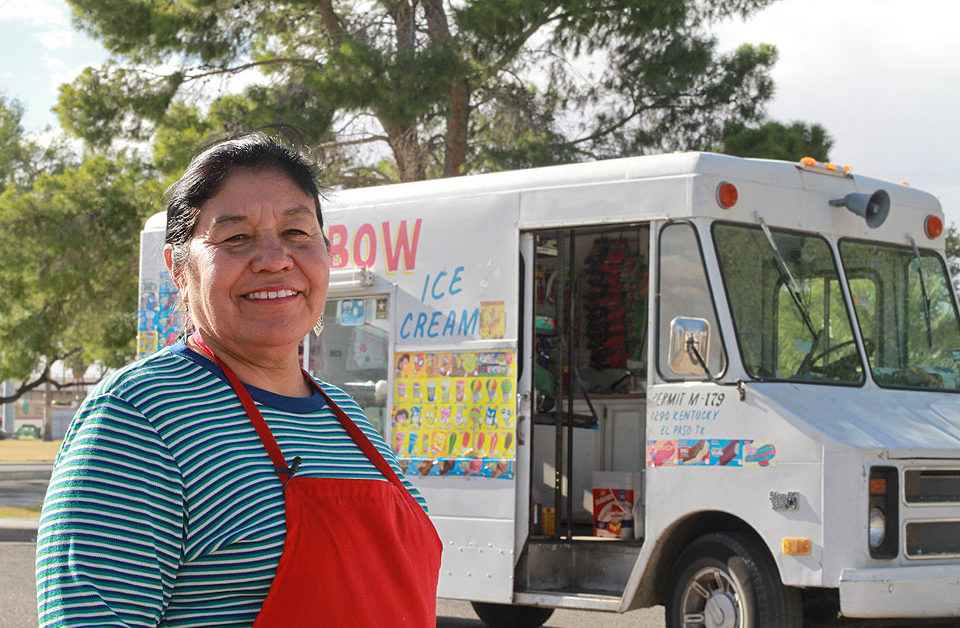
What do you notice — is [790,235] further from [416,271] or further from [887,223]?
[416,271]

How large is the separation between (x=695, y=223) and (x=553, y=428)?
2.04m

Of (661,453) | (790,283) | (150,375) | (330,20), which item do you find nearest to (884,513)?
(661,453)

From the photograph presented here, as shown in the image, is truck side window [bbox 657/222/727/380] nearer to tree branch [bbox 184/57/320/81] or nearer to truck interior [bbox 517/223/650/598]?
truck interior [bbox 517/223/650/598]

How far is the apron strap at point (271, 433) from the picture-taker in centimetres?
206

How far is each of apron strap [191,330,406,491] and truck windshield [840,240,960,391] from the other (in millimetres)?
5691

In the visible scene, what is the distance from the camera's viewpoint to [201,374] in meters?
2.13

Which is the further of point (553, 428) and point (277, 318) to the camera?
point (553, 428)

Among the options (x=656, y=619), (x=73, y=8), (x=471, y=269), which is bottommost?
(x=656, y=619)

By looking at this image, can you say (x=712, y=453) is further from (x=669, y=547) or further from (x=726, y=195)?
(x=726, y=195)

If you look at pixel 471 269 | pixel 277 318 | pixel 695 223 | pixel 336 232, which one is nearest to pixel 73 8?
pixel 336 232

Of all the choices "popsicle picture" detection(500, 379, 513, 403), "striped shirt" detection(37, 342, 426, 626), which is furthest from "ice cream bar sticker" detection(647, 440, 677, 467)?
"striped shirt" detection(37, 342, 426, 626)

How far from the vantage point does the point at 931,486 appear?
6.65 meters

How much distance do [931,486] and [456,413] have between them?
283cm

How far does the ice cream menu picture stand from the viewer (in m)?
7.73
